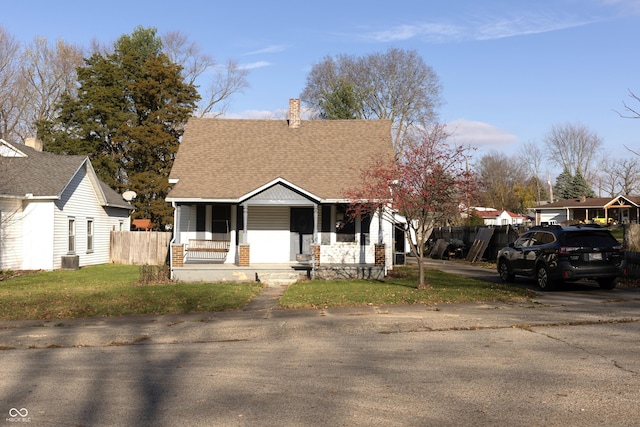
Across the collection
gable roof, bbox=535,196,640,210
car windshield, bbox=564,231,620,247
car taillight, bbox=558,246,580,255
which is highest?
gable roof, bbox=535,196,640,210

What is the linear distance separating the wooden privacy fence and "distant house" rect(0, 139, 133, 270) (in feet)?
3.86

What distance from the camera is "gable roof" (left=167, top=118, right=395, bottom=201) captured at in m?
22.4

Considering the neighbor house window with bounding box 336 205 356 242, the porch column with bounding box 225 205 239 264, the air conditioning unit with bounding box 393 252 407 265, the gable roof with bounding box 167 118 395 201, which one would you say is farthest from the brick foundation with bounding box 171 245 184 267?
the air conditioning unit with bounding box 393 252 407 265

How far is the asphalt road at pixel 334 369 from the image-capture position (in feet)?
19.0

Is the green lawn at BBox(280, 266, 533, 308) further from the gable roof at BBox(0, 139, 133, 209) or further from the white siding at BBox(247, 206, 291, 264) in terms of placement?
the gable roof at BBox(0, 139, 133, 209)

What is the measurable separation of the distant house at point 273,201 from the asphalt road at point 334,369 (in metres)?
8.37

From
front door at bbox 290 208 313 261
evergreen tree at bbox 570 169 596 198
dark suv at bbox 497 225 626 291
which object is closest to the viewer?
dark suv at bbox 497 225 626 291

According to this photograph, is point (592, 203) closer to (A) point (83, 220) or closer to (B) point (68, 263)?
(A) point (83, 220)

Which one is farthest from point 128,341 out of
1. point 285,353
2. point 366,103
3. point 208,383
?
point 366,103

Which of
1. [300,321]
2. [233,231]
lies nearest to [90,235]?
[233,231]

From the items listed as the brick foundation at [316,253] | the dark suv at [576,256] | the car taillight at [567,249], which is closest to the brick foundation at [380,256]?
the brick foundation at [316,253]

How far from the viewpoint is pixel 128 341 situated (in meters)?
10.6

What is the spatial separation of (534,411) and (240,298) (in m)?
10.7

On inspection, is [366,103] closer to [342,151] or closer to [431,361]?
[342,151]
